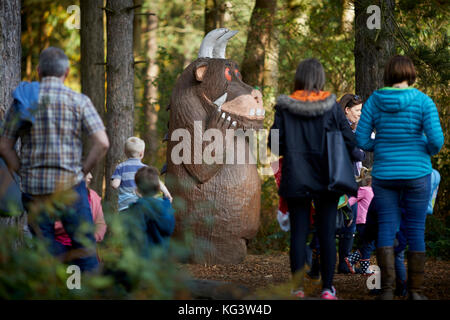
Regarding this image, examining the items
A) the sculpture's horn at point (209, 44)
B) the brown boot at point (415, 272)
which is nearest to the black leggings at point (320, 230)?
the brown boot at point (415, 272)

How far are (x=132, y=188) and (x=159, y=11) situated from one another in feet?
58.4

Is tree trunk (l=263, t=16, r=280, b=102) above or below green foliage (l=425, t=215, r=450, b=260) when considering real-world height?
above

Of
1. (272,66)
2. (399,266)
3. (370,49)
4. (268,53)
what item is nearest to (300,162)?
(399,266)

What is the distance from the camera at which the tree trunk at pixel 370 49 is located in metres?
7.76

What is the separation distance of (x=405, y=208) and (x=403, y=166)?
35cm

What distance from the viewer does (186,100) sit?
7387mm

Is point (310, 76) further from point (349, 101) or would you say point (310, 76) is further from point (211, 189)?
point (211, 189)

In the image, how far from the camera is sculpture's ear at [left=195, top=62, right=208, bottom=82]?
7.34m

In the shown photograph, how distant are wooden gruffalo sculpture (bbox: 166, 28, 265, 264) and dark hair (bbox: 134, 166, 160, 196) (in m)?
2.39

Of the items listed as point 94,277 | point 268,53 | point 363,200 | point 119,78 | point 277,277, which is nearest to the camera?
point 94,277

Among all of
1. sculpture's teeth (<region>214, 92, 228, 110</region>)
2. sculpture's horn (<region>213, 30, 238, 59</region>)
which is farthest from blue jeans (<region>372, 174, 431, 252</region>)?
sculpture's horn (<region>213, 30, 238, 59</region>)

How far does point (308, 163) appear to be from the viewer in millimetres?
4762

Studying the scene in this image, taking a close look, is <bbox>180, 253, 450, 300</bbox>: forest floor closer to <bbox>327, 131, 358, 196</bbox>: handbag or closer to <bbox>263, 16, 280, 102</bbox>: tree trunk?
<bbox>327, 131, 358, 196</bbox>: handbag

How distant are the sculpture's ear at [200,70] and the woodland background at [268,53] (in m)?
1.55
